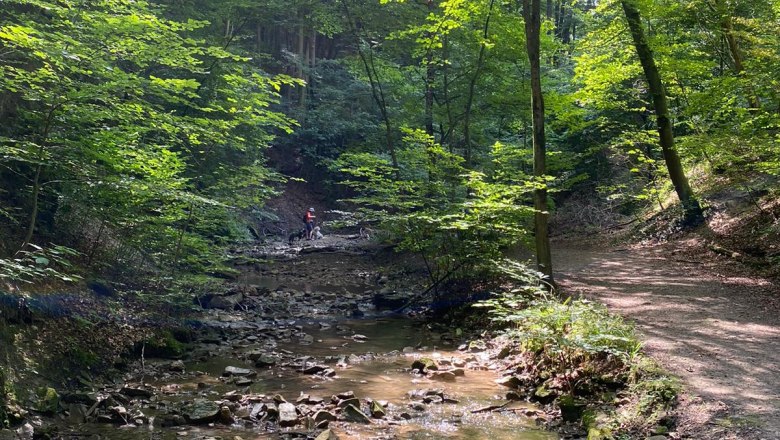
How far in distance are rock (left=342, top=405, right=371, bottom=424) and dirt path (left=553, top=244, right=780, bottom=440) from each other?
330cm

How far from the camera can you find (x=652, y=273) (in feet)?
41.8

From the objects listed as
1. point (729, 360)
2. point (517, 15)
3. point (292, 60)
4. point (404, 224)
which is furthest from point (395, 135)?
point (729, 360)

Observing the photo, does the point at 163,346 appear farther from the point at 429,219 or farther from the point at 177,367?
the point at 429,219

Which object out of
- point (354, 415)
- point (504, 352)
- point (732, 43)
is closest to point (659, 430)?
point (354, 415)

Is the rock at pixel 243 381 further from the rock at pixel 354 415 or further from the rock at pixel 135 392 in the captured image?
the rock at pixel 354 415

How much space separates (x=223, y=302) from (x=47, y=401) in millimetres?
7177

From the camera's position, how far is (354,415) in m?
6.27

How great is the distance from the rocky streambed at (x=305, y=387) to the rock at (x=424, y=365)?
18 mm

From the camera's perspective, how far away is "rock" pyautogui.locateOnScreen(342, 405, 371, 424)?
6195 mm

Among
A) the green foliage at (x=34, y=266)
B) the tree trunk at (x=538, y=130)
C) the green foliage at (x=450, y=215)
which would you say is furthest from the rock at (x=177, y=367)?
the tree trunk at (x=538, y=130)

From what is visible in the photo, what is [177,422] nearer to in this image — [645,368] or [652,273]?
[645,368]

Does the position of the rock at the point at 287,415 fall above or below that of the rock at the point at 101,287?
below

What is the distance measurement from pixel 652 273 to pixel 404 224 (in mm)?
6124

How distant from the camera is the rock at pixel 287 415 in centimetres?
606
